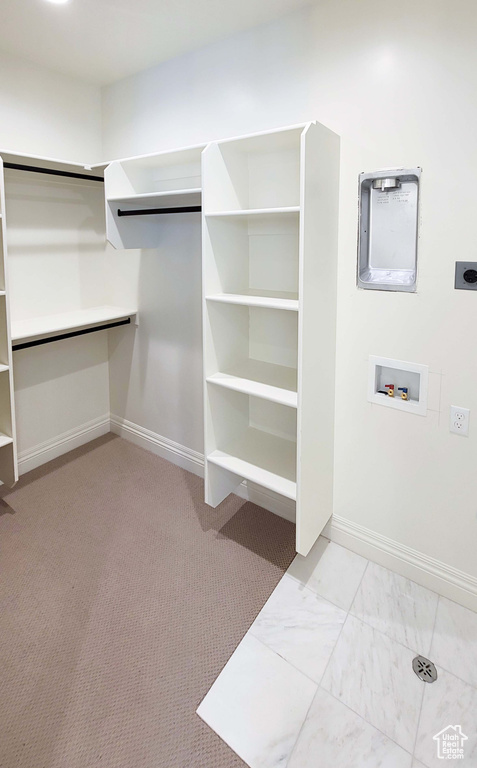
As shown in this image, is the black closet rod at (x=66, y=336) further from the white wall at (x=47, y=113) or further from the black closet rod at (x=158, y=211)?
the white wall at (x=47, y=113)

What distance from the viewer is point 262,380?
211cm

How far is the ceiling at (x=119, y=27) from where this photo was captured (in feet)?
6.09

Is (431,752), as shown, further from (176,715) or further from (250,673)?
(176,715)

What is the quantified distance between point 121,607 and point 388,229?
1.95 meters

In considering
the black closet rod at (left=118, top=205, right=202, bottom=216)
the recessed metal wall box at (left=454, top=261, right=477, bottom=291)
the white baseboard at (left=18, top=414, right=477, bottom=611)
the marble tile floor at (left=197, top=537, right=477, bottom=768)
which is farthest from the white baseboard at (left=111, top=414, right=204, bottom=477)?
the recessed metal wall box at (left=454, top=261, right=477, bottom=291)

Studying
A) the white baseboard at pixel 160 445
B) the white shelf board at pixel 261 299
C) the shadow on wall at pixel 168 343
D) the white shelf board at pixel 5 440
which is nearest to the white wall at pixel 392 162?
the white shelf board at pixel 261 299

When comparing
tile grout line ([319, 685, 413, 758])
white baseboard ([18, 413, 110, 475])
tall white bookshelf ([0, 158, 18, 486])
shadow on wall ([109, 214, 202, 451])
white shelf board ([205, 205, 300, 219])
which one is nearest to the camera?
tile grout line ([319, 685, 413, 758])

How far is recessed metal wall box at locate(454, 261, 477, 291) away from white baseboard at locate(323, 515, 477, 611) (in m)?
1.17

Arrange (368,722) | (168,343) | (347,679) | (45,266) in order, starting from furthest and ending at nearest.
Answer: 1. (168,343)
2. (45,266)
3. (347,679)
4. (368,722)

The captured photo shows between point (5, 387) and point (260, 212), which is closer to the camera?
point (260, 212)

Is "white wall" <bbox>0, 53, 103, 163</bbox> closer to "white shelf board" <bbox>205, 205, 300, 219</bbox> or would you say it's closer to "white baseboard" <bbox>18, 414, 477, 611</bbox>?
"white shelf board" <bbox>205, 205, 300, 219</bbox>

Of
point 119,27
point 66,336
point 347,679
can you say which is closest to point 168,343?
point 66,336

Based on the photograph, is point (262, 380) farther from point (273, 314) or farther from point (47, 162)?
point (47, 162)

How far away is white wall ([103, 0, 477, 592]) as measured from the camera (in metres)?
1.60
